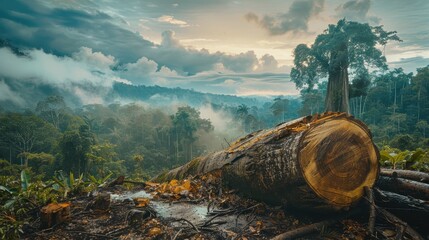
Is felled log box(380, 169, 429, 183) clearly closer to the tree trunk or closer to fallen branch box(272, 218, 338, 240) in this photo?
fallen branch box(272, 218, 338, 240)

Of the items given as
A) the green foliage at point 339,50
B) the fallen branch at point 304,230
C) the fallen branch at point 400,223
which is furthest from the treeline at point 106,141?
the fallen branch at point 400,223

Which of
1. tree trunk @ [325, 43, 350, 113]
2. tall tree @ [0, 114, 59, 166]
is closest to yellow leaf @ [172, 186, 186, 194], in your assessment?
tree trunk @ [325, 43, 350, 113]

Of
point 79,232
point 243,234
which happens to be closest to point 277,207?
point 243,234

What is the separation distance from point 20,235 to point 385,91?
182 ft

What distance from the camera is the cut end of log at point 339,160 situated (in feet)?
9.96

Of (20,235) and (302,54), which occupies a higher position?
(302,54)

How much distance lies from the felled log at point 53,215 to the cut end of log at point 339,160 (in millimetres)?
3196

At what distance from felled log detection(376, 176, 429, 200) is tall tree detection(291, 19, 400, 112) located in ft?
81.3

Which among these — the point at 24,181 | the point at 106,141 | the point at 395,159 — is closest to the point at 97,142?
the point at 106,141

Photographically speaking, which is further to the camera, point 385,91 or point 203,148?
point 203,148

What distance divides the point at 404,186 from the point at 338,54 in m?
27.1

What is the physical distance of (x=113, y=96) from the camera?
196500 millimetres

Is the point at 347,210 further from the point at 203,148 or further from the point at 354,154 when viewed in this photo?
the point at 203,148

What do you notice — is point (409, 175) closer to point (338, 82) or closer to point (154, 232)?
point (154, 232)
